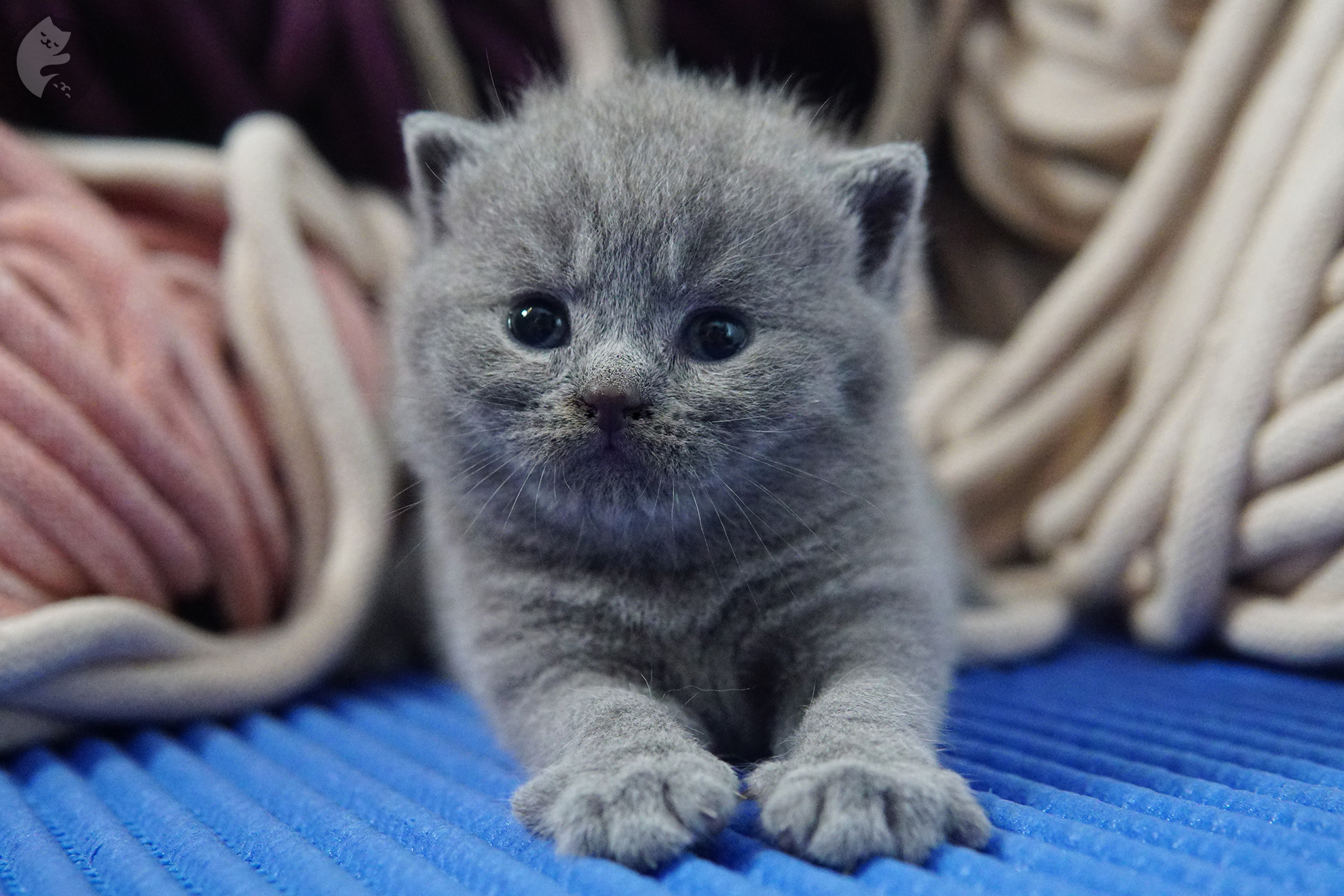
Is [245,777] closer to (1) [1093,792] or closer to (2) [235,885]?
(2) [235,885]

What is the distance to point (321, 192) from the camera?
1503 mm

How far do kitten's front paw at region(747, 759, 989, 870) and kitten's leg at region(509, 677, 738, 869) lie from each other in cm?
5

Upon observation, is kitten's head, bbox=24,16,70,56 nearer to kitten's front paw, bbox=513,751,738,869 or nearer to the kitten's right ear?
the kitten's right ear

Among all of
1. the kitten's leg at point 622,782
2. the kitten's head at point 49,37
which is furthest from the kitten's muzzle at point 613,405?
the kitten's head at point 49,37

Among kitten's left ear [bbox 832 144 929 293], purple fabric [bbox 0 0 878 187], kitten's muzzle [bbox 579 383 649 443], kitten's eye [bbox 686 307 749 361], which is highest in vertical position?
purple fabric [bbox 0 0 878 187]

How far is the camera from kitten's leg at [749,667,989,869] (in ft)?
2.42

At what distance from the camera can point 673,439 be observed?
879 mm

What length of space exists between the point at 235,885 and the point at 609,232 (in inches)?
22.9

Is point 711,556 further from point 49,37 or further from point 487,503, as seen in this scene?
point 49,37

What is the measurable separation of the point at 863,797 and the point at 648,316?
0.42 meters

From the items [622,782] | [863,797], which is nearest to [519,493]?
[622,782]

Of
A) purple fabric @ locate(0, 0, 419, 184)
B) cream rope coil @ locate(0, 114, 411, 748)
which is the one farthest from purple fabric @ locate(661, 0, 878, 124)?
cream rope coil @ locate(0, 114, 411, 748)

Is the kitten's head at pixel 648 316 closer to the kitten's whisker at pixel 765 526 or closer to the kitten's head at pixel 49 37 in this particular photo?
the kitten's whisker at pixel 765 526

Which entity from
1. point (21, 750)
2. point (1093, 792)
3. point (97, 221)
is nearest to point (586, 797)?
point (1093, 792)
